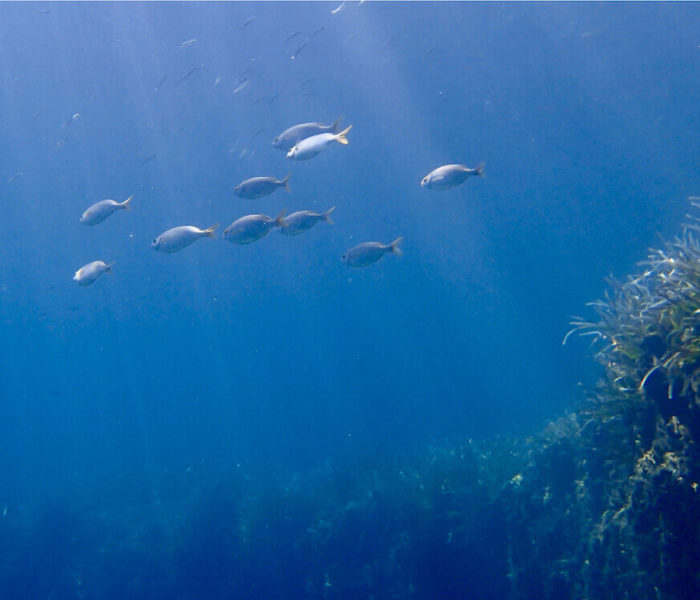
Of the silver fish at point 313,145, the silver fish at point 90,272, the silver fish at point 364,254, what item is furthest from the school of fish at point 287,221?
the silver fish at point 90,272

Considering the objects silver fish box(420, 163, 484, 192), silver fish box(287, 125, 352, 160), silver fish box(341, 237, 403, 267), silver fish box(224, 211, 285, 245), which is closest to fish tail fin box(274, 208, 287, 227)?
silver fish box(224, 211, 285, 245)

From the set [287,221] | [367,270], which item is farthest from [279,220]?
[367,270]

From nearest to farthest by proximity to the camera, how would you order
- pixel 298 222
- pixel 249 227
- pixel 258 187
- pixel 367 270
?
pixel 249 227
pixel 298 222
pixel 258 187
pixel 367 270

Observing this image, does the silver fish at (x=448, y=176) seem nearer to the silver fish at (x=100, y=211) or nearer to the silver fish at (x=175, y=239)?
the silver fish at (x=175, y=239)

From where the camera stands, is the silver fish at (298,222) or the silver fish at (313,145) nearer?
the silver fish at (313,145)

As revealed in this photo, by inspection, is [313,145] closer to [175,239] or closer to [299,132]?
[299,132]

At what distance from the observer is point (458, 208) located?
5156 cm

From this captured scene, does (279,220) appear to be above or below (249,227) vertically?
below

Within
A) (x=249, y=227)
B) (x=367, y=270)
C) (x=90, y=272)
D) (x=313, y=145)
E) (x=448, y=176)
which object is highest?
(x=367, y=270)

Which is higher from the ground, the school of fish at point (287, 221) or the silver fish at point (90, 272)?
the silver fish at point (90, 272)

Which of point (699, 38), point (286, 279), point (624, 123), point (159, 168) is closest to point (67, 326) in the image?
point (286, 279)

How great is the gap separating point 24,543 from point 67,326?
5809 cm

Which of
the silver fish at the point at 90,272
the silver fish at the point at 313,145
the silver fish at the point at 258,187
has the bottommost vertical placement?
the silver fish at the point at 313,145

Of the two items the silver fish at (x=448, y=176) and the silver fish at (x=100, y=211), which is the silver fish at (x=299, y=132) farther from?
the silver fish at (x=100, y=211)
